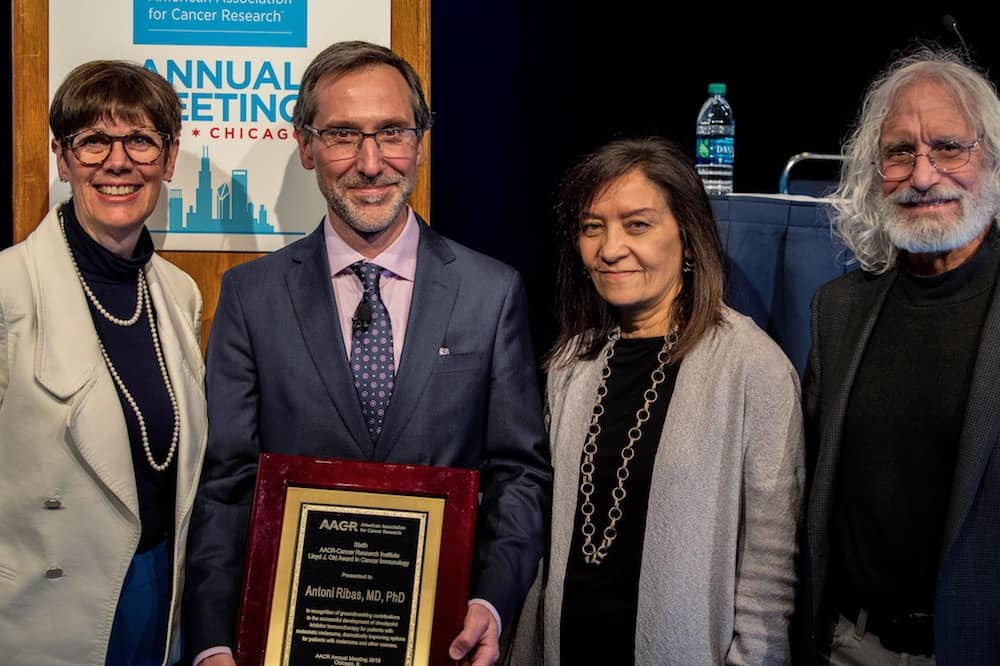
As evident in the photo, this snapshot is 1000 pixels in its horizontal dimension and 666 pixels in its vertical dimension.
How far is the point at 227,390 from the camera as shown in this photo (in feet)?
8.00

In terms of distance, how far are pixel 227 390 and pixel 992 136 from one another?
69.7 inches

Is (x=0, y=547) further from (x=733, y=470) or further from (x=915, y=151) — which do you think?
(x=915, y=151)

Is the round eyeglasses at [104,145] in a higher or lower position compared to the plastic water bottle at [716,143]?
lower

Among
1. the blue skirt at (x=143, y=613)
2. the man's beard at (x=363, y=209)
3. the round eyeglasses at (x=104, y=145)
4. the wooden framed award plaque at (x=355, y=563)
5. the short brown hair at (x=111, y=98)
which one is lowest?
the blue skirt at (x=143, y=613)

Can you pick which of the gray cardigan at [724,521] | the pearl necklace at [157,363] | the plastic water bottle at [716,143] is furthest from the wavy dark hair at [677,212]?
the plastic water bottle at [716,143]

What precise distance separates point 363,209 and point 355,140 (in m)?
0.16

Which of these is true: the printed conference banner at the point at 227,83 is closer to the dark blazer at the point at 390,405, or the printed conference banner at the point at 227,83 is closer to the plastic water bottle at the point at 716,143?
the dark blazer at the point at 390,405

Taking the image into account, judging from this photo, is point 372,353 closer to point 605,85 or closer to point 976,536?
point 976,536

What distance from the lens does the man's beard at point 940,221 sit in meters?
2.37

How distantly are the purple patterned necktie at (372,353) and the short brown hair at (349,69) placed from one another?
366mm

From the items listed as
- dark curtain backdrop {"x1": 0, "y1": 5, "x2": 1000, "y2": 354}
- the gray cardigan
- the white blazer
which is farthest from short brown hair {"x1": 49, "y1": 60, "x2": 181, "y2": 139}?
dark curtain backdrop {"x1": 0, "y1": 5, "x2": 1000, "y2": 354}

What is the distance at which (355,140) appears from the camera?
8.11 ft

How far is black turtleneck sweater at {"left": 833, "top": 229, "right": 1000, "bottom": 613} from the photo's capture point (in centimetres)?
228

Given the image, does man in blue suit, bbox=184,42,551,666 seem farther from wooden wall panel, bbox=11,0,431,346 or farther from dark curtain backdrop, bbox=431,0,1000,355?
dark curtain backdrop, bbox=431,0,1000,355
